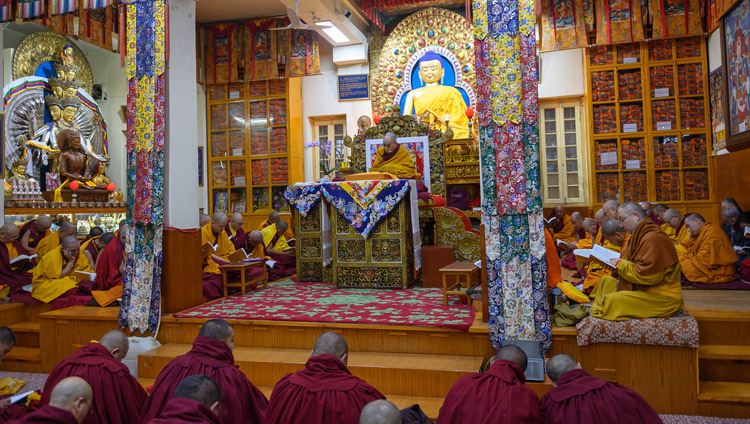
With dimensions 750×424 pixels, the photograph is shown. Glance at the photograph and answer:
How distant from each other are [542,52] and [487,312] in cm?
704

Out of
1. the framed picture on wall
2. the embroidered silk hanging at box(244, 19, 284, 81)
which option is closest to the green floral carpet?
the framed picture on wall

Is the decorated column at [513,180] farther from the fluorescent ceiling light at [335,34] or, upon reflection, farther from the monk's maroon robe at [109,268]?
the fluorescent ceiling light at [335,34]

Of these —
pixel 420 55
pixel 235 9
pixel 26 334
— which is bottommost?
pixel 26 334

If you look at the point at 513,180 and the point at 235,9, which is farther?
the point at 235,9

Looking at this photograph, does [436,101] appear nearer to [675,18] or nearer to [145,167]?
[675,18]

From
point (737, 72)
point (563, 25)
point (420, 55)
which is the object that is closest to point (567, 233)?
point (563, 25)

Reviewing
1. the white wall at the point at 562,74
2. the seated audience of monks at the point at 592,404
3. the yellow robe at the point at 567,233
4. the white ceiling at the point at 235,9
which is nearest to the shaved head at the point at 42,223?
the white ceiling at the point at 235,9

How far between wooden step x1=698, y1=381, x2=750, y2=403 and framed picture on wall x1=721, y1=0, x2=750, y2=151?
2.12 m

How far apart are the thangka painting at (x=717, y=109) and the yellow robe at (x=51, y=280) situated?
9.57 metres

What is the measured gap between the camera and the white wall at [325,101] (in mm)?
11492

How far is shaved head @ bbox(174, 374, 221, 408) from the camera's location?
6.59 feet

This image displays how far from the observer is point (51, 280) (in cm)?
616

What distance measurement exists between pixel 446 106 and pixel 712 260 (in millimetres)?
5929

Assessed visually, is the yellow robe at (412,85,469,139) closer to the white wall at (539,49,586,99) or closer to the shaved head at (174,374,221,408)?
the white wall at (539,49,586,99)
